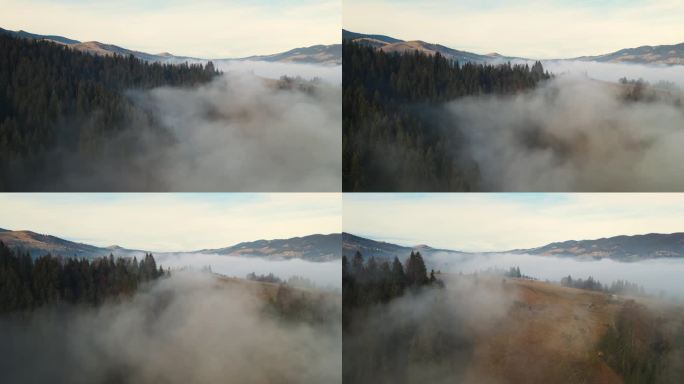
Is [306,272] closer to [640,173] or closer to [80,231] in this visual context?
[80,231]

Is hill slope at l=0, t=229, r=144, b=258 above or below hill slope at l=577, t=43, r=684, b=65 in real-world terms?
below

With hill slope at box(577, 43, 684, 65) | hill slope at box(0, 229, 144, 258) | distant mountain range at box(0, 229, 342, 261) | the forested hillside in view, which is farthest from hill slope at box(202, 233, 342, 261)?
hill slope at box(577, 43, 684, 65)

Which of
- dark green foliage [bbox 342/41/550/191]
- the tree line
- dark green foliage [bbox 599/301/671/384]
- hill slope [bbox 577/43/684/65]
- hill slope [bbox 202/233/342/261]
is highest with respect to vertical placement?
hill slope [bbox 577/43/684/65]

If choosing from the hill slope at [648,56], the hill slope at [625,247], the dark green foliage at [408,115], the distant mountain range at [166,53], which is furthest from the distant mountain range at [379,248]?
the hill slope at [648,56]

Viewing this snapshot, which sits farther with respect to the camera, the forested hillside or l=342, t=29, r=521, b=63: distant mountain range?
l=342, t=29, r=521, b=63: distant mountain range

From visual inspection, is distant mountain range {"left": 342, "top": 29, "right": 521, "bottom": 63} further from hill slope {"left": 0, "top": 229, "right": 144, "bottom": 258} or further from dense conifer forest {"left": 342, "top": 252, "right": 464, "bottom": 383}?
hill slope {"left": 0, "top": 229, "right": 144, "bottom": 258}

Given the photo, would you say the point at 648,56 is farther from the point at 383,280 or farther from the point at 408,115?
the point at 383,280

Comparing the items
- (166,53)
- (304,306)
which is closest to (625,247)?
(304,306)

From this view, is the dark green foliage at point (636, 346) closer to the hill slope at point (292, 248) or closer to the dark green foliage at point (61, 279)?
the hill slope at point (292, 248)
